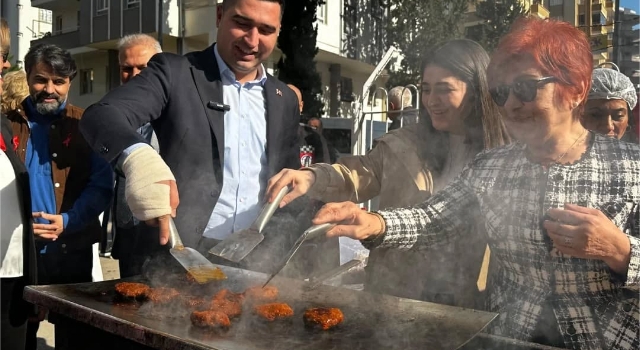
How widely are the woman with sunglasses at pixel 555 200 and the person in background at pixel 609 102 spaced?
99cm

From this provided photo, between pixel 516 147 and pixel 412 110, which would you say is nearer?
pixel 516 147

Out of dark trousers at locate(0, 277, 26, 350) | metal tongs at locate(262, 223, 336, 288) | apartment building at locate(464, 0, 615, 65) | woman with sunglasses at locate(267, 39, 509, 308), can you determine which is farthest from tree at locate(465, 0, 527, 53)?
dark trousers at locate(0, 277, 26, 350)

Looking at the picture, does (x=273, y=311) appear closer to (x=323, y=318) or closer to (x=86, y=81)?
(x=323, y=318)

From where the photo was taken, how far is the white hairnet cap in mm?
2580

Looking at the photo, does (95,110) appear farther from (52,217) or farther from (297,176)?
(52,217)

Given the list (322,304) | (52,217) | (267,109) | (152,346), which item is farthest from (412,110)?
(52,217)

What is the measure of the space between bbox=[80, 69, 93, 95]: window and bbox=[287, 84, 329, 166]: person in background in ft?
52.1

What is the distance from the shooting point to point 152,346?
1531mm

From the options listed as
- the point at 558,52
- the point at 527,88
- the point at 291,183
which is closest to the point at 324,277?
the point at 291,183

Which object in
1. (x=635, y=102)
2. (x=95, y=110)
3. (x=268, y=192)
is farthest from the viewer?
(x=635, y=102)

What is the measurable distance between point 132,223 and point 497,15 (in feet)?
6.08

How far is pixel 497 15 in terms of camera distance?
1894 mm

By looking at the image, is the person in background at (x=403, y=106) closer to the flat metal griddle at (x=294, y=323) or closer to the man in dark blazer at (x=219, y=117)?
the man in dark blazer at (x=219, y=117)

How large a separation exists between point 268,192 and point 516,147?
91 cm
